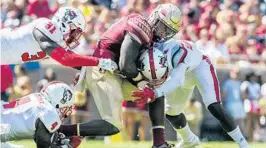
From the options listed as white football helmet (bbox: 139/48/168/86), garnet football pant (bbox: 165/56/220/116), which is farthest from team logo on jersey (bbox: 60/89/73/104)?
garnet football pant (bbox: 165/56/220/116)

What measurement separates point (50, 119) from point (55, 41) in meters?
1.42

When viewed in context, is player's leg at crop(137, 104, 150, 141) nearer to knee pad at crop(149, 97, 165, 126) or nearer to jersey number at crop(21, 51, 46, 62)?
jersey number at crop(21, 51, 46, 62)

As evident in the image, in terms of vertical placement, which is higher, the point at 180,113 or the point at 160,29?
the point at 160,29

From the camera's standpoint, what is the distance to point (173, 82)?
9.19m

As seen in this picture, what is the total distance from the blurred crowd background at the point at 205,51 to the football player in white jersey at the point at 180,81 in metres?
3.44

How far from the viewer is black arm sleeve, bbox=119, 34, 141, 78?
8984mm

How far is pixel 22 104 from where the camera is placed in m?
8.29

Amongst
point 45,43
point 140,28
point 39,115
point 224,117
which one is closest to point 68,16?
point 45,43

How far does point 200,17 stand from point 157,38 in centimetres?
661

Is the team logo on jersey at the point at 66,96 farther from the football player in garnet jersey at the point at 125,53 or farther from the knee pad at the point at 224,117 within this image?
the knee pad at the point at 224,117

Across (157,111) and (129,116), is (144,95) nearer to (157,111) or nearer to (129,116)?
(157,111)

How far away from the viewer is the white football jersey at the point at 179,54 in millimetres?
9469

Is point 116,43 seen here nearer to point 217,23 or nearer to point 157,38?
point 157,38

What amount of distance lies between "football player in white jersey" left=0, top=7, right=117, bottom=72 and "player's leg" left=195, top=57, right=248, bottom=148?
3.97 feet
